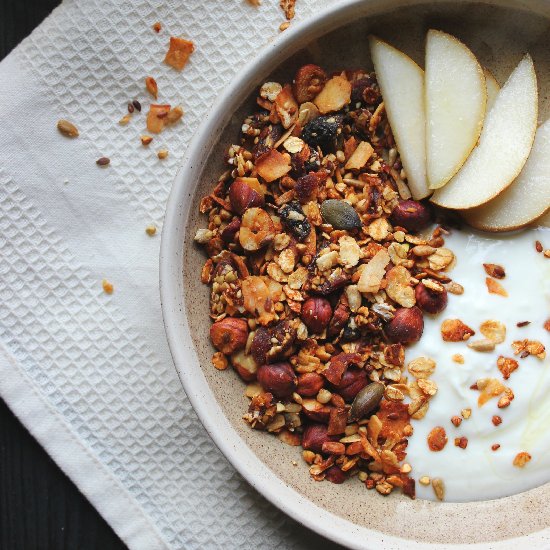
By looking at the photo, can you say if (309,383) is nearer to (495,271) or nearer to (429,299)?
(429,299)

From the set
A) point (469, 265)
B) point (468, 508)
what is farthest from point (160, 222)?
point (468, 508)

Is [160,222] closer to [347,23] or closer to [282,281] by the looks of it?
[282,281]

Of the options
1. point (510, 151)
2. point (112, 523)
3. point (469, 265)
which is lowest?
point (112, 523)

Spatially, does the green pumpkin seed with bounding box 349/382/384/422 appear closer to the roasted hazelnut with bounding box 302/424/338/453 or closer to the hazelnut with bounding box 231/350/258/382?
the roasted hazelnut with bounding box 302/424/338/453

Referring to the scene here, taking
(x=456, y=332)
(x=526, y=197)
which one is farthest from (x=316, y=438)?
(x=526, y=197)

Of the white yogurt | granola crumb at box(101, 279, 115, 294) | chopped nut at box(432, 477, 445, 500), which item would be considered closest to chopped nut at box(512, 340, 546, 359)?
the white yogurt

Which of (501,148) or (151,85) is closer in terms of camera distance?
(501,148)
